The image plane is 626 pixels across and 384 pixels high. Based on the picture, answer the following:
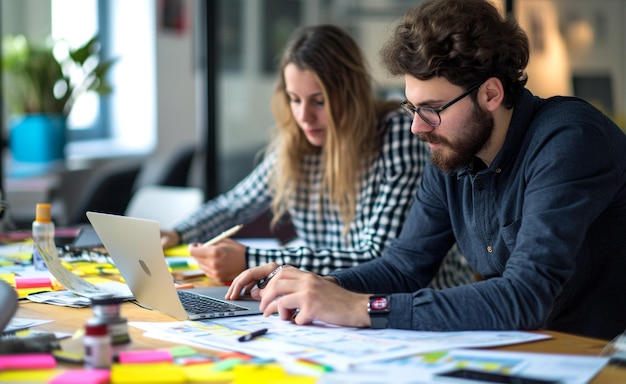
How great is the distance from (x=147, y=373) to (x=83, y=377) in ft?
0.31

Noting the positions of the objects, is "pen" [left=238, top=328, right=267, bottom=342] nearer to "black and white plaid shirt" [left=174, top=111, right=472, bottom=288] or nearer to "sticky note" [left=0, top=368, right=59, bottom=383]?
"sticky note" [left=0, top=368, right=59, bottom=383]

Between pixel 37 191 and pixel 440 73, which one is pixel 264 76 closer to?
pixel 37 191

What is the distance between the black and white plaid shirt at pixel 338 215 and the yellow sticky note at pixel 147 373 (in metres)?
0.92

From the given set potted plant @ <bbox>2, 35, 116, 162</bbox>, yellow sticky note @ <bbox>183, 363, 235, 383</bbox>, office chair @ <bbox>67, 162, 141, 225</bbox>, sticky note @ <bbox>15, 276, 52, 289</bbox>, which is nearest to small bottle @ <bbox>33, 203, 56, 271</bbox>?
sticky note @ <bbox>15, 276, 52, 289</bbox>

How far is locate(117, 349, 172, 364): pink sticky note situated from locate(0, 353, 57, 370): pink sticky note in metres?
0.11

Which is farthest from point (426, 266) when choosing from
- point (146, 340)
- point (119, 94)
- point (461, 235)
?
point (119, 94)

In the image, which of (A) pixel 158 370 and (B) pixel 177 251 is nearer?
(A) pixel 158 370

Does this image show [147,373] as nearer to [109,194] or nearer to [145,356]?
[145,356]

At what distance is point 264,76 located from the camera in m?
4.80

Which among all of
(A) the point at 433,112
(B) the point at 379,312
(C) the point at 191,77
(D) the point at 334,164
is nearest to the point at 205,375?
(B) the point at 379,312

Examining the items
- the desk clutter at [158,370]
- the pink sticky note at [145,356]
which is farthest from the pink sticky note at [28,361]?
the pink sticky note at [145,356]

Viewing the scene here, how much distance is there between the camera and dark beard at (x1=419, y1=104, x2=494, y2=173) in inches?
72.8

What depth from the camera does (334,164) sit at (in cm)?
265

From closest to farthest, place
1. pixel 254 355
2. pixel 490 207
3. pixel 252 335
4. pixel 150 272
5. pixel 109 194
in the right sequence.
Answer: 1. pixel 254 355
2. pixel 252 335
3. pixel 150 272
4. pixel 490 207
5. pixel 109 194
